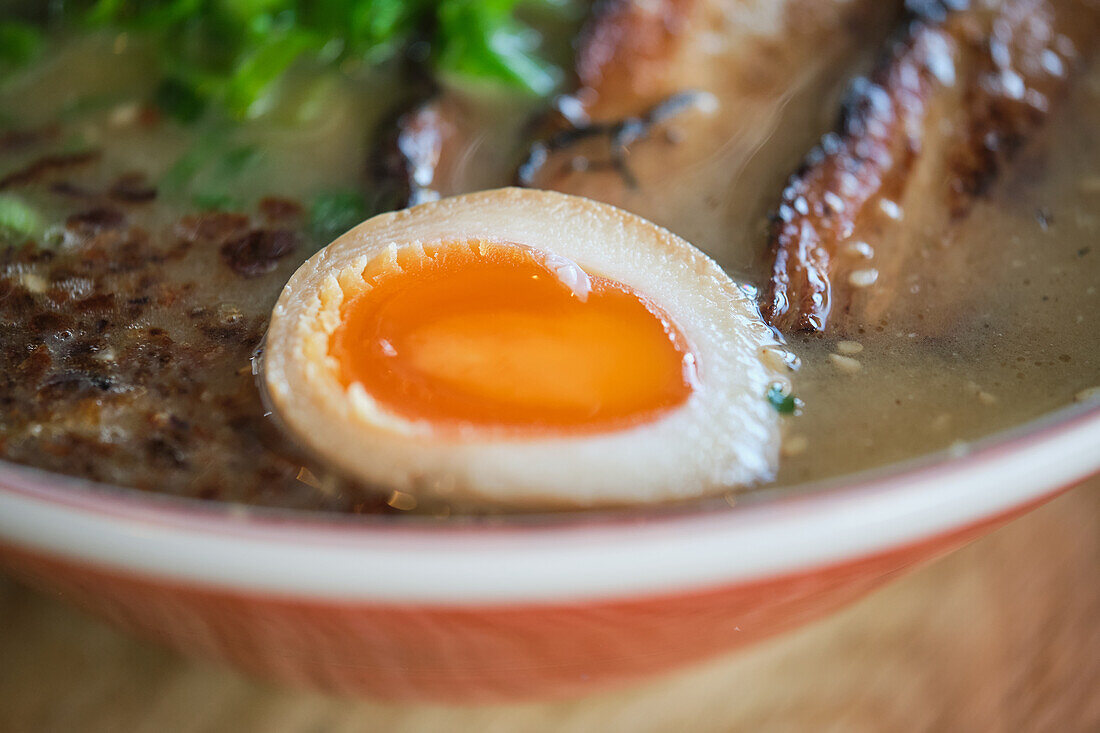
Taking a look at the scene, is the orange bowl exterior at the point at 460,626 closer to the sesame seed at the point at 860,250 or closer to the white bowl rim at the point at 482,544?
the white bowl rim at the point at 482,544

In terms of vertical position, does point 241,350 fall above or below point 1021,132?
below

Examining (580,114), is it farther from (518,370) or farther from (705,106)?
(518,370)

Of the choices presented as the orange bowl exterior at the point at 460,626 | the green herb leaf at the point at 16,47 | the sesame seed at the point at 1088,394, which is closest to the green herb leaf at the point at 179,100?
the green herb leaf at the point at 16,47

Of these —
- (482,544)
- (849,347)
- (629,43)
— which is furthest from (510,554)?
(629,43)

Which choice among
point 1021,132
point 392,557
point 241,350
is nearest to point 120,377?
point 241,350

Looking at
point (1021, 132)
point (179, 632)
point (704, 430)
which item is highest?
point (1021, 132)

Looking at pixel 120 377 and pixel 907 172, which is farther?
pixel 907 172

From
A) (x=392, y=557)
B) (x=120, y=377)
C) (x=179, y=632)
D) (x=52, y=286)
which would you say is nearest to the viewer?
(x=392, y=557)

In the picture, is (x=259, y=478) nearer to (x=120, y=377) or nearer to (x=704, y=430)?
(x=120, y=377)

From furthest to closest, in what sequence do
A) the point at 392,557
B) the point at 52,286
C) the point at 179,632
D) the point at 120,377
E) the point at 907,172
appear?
the point at 907,172 → the point at 52,286 → the point at 120,377 → the point at 179,632 → the point at 392,557
